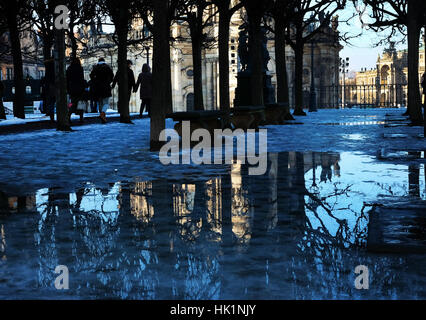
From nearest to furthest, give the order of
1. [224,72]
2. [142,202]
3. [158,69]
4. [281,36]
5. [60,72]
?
[142,202], [158,69], [224,72], [60,72], [281,36]

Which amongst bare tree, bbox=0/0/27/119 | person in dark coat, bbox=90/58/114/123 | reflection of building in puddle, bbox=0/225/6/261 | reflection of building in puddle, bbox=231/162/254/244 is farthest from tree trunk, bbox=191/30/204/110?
reflection of building in puddle, bbox=0/225/6/261

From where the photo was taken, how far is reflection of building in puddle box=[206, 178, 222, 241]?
5.77 metres

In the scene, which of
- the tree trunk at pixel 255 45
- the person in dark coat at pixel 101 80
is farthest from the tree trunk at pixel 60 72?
the tree trunk at pixel 255 45

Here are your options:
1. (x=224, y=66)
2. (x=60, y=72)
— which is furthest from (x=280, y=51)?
(x=60, y=72)

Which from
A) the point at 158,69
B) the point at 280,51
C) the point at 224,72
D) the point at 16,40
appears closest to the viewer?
the point at 158,69

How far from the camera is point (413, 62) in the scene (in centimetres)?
1909

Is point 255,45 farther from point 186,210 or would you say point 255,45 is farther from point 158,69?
point 186,210

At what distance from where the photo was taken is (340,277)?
4.17 meters

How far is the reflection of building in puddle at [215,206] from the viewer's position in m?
5.77

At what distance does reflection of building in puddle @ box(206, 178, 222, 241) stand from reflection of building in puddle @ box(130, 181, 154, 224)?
574mm

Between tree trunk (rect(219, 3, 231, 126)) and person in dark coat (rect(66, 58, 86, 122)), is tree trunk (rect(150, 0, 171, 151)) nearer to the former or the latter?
tree trunk (rect(219, 3, 231, 126))

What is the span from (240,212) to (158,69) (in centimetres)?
684

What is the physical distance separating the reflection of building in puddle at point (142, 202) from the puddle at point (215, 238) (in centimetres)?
1
